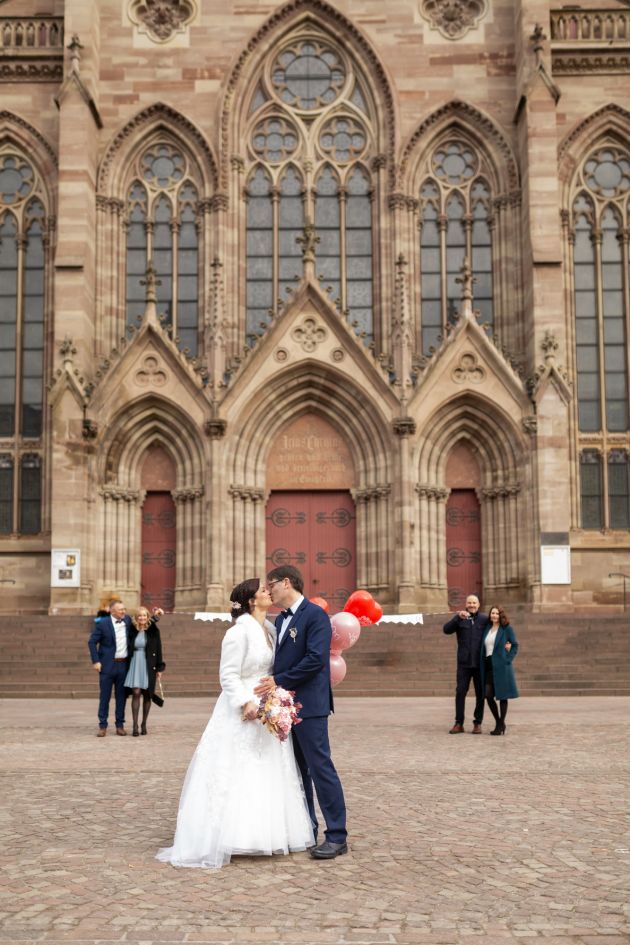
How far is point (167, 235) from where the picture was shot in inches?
1239

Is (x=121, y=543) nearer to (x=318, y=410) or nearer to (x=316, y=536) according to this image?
(x=316, y=536)

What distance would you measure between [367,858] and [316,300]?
23110 mm

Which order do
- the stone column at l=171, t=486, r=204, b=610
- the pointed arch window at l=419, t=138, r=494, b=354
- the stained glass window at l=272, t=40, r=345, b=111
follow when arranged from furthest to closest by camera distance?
the stained glass window at l=272, t=40, r=345, b=111, the pointed arch window at l=419, t=138, r=494, b=354, the stone column at l=171, t=486, r=204, b=610

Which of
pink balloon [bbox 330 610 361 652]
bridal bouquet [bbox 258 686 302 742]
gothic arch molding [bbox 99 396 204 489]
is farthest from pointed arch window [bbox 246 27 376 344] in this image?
bridal bouquet [bbox 258 686 302 742]

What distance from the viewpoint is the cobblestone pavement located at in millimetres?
5539

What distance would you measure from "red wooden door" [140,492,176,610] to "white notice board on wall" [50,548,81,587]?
7.73 ft

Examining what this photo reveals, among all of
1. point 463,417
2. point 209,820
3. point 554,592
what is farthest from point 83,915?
point 463,417

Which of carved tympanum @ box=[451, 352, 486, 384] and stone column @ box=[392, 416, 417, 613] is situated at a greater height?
carved tympanum @ box=[451, 352, 486, 384]

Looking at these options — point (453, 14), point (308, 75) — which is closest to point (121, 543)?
point (308, 75)

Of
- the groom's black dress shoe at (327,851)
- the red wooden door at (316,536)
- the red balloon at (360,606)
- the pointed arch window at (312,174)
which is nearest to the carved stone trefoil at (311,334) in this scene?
the pointed arch window at (312,174)

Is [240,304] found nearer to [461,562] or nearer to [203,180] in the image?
[203,180]

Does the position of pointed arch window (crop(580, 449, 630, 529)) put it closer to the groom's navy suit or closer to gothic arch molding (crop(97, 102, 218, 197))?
gothic arch molding (crop(97, 102, 218, 197))

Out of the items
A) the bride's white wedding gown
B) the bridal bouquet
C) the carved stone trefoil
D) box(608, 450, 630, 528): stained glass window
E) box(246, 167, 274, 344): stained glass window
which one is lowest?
the bride's white wedding gown

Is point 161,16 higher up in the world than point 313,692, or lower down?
higher up
